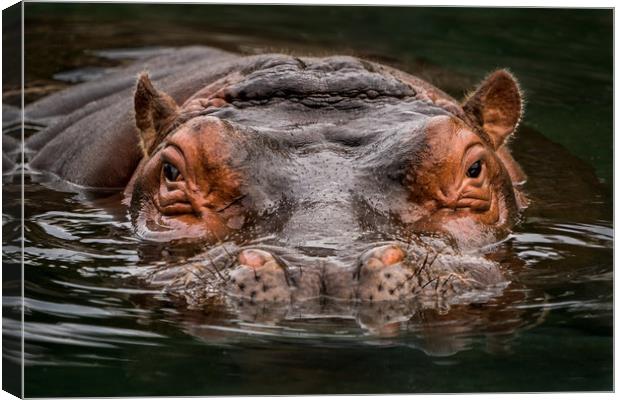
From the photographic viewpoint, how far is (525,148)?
34.8 feet

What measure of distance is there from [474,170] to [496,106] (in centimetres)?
118

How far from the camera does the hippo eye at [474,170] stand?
7411 millimetres

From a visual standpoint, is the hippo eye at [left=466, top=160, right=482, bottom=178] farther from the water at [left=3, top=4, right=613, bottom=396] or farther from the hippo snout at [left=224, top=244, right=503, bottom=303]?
the hippo snout at [left=224, top=244, right=503, bottom=303]

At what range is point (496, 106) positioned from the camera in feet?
27.9

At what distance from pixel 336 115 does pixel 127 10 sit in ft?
10.8

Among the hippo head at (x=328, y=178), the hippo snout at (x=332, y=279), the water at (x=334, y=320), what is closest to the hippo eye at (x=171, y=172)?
the hippo head at (x=328, y=178)

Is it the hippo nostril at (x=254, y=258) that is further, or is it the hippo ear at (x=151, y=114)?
the hippo ear at (x=151, y=114)

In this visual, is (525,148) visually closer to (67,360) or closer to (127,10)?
(127,10)

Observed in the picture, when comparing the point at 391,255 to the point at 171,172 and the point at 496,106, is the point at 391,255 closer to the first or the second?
the point at 171,172

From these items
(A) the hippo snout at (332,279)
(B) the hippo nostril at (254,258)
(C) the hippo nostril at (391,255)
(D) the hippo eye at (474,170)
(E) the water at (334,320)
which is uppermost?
(D) the hippo eye at (474,170)

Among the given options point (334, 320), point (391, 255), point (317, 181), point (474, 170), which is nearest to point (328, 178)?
point (317, 181)

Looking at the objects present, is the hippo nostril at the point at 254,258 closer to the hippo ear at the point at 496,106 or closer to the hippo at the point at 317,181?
the hippo at the point at 317,181

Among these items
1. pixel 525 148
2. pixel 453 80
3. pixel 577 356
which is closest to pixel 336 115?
pixel 577 356

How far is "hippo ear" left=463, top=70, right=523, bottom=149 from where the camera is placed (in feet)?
27.6
